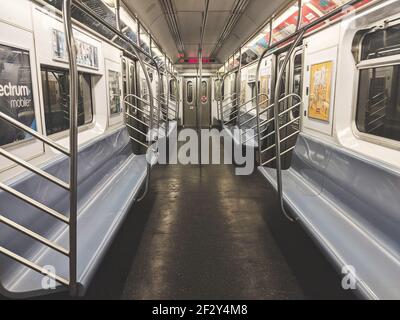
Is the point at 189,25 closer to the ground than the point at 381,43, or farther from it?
farther from it

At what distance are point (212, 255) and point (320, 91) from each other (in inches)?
83.2

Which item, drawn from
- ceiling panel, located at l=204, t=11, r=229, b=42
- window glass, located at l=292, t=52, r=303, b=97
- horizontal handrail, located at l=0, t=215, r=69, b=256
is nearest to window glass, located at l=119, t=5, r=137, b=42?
ceiling panel, located at l=204, t=11, r=229, b=42

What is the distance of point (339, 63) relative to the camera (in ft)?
10.4

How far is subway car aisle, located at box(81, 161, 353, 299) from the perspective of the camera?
96.6 inches

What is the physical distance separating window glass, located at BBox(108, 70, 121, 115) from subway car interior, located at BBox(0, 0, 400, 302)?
3 cm

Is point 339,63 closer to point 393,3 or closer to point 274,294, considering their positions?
point 393,3

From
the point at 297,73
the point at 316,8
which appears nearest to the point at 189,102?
the point at 297,73

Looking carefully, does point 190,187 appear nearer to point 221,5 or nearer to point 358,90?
point 358,90

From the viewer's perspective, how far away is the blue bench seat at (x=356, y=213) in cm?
190

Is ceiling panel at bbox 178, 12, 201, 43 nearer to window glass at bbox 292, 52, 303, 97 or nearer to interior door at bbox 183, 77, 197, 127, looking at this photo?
window glass at bbox 292, 52, 303, 97

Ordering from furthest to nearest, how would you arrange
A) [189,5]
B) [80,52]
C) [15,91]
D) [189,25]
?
[189,25]
[189,5]
[80,52]
[15,91]

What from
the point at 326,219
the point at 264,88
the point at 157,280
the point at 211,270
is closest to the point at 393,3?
the point at 326,219

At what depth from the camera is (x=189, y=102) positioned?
13352mm
